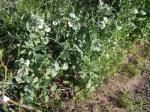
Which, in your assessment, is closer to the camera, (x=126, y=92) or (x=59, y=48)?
(x=59, y=48)

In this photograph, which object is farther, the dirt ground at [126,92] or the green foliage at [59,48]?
the dirt ground at [126,92]

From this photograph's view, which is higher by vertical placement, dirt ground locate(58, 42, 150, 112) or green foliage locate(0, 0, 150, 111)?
green foliage locate(0, 0, 150, 111)

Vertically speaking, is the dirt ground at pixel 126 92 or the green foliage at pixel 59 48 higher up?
the green foliage at pixel 59 48

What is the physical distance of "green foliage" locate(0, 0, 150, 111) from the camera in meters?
3.38

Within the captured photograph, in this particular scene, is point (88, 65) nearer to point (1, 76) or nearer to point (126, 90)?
point (126, 90)

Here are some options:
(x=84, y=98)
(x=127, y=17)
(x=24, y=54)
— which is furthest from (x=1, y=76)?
(x=127, y=17)

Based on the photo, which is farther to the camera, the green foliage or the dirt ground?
the dirt ground

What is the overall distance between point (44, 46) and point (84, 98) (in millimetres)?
614

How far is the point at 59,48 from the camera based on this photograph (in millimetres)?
3641

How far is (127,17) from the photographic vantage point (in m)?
3.94

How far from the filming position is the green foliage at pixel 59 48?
3.38 meters

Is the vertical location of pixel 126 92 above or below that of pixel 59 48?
below

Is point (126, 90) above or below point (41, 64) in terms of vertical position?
below

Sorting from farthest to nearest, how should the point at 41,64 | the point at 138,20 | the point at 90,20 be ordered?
1. the point at 138,20
2. the point at 90,20
3. the point at 41,64
